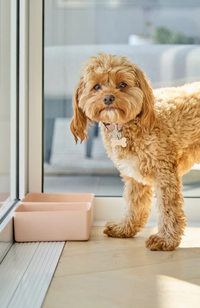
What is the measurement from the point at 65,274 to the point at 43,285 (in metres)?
0.12

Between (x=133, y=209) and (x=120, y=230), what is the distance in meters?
0.13

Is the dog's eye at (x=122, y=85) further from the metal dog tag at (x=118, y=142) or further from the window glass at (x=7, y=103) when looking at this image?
the window glass at (x=7, y=103)

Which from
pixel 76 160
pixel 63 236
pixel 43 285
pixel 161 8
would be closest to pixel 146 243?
pixel 63 236

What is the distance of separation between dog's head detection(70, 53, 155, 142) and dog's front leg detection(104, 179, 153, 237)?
Result: 408mm

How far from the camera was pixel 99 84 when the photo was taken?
5.23ft

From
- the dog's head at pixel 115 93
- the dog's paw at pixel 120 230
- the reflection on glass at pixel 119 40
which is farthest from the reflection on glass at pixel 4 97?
the dog's paw at pixel 120 230

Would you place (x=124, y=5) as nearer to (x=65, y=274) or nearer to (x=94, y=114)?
(x=94, y=114)

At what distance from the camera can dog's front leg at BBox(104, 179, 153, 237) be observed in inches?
75.6

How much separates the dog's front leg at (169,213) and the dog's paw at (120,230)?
186mm

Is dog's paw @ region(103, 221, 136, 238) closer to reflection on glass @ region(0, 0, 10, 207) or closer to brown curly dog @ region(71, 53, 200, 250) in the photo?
brown curly dog @ region(71, 53, 200, 250)

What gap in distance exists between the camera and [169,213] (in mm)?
1742

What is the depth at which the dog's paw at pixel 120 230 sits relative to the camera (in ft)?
6.36

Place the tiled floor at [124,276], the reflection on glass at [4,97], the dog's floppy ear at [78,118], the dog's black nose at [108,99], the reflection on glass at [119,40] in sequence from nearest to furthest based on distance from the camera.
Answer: the tiled floor at [124,276] < the dog's black nose at [108,99] < the dog's floppy ear at [78,118] < the reflection on glass at [4,97] < the reflection on glass at [119,40]

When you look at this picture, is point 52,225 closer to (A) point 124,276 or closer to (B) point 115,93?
(A) point 124,276
